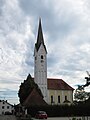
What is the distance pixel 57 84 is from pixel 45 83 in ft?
25.0

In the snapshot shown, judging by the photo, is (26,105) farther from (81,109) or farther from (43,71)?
(43,71)

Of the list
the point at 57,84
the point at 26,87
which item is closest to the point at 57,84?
the point at 57,84

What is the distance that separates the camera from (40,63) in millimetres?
88062

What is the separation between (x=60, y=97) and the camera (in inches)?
3617

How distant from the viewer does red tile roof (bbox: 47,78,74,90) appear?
299ft

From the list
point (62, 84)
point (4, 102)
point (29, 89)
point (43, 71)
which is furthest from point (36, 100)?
point (4, 102)

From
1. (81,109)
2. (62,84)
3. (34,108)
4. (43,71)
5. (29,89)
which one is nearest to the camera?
(34,108)

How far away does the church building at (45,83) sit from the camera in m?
86.9

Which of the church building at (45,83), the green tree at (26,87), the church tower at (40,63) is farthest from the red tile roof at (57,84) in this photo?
the green tree at (26,87)

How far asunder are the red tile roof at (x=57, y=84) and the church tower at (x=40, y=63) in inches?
158

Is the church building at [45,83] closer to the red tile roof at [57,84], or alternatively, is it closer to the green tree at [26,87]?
the red tile roof at [57,84]

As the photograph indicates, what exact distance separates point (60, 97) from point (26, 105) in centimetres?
4028

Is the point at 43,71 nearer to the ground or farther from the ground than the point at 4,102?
farther from the ground

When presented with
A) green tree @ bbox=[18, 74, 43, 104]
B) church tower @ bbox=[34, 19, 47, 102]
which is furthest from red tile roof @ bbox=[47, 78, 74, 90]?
green tree @ bbox=[18, 74, 43, 104]
